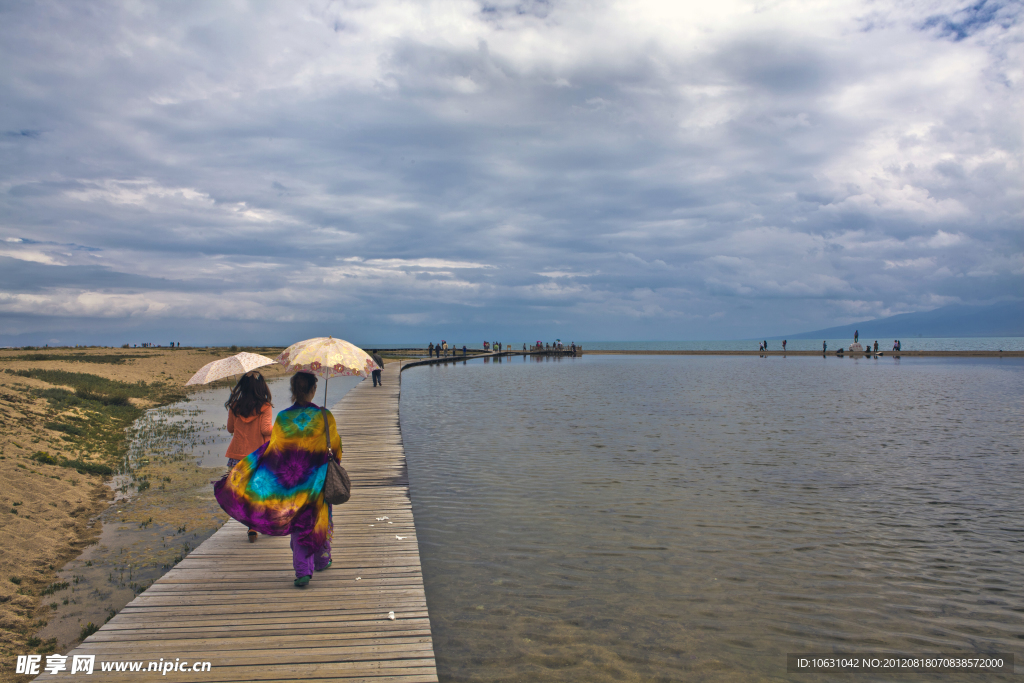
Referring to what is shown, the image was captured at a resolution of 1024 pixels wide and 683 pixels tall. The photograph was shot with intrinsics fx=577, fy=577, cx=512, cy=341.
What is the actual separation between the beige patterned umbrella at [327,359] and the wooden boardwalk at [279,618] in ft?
6.81

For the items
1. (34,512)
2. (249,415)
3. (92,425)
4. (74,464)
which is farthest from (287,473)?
(92,425)

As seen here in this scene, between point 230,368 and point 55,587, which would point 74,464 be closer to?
point 55,587

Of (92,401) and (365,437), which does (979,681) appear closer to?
(365,437)

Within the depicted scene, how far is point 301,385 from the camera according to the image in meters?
4.99

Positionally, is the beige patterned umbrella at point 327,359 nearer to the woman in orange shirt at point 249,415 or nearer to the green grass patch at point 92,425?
the woman in orange shirt at point 249,415

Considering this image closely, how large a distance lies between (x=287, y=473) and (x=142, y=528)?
232 inches

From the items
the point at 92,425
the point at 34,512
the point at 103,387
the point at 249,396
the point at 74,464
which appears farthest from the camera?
the point at 103,387

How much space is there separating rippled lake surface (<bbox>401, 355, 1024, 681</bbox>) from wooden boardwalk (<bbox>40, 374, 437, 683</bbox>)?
3.39 feet

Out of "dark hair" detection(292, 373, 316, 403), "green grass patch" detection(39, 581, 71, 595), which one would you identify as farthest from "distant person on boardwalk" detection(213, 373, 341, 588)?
"green grass patch" detection(39, 581, 71, 595)

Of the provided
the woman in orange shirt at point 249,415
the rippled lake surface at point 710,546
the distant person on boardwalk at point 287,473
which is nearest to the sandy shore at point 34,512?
the woman in orange shirt at point 249,415

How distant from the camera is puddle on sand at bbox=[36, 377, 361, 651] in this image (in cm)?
648

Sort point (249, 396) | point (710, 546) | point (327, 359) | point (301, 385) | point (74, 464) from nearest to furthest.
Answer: point (301, 385) → point (327, 359) → point (249, 396) → point (710, 546) → point (74, 464)

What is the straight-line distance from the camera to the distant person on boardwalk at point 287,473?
5051mm

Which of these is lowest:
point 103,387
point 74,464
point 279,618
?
point 74,464
